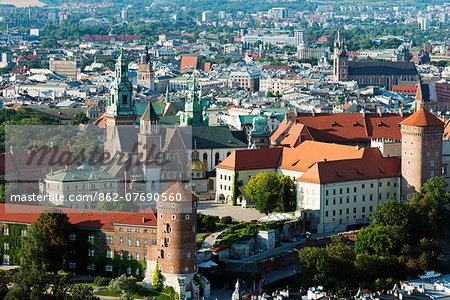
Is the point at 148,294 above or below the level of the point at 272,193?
below

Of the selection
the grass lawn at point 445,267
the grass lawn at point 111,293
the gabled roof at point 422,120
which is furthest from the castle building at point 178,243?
the gabled roof at point 422,120

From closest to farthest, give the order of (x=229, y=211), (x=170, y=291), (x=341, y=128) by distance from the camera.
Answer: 1. (x=170, y=291)
2. (x=229, y=211)
3. (x=341, y=128)

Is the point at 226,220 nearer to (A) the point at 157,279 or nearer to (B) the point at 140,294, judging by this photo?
(A) the point at 157,279

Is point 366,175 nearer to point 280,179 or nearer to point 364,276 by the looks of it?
point 280,179

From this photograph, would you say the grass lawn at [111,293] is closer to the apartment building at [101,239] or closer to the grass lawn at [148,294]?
the grass lawn at [148,294]

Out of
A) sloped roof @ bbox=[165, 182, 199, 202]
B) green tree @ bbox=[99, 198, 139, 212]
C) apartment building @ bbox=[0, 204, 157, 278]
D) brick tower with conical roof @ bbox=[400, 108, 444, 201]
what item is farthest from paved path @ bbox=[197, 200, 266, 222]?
sloped roof @ bbox=[165, 182, 199, 202]

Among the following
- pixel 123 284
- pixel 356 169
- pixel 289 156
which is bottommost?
pixel 123 284

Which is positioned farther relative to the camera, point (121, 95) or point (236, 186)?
point (121, 95)

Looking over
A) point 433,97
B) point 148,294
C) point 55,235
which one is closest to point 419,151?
point 148,294

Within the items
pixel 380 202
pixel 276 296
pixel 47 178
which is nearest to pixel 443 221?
pixel 380 202
